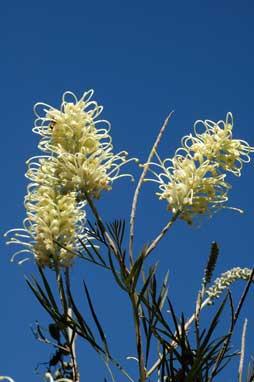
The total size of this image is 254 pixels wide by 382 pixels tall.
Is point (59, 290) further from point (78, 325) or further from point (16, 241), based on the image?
point (16, 241)

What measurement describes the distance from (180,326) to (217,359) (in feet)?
0.55

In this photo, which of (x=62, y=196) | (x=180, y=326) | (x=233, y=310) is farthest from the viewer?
(x=62, y=196)

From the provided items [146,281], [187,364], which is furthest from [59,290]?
[187,364]

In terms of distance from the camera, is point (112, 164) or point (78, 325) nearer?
point (78, 325)

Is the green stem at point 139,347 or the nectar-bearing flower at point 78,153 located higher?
the nectar-bearing flower at point 78,153

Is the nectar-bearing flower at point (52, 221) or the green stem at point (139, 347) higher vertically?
the nectar-bearing flower at point (52, 221)

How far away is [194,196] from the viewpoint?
2516mm

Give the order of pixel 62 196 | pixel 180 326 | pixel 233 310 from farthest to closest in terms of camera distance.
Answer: pixel 62 196 < pixel 180 326 < pixel 233 310

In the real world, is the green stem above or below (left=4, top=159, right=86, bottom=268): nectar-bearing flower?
below

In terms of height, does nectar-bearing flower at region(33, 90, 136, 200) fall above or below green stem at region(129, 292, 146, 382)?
above

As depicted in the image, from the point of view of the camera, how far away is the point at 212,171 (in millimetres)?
2541

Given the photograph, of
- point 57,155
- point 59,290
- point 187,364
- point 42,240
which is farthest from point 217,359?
point 57,155

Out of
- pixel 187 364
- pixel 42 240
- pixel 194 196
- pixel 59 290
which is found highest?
pixel 194 196

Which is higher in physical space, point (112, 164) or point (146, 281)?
point (112, 164)
